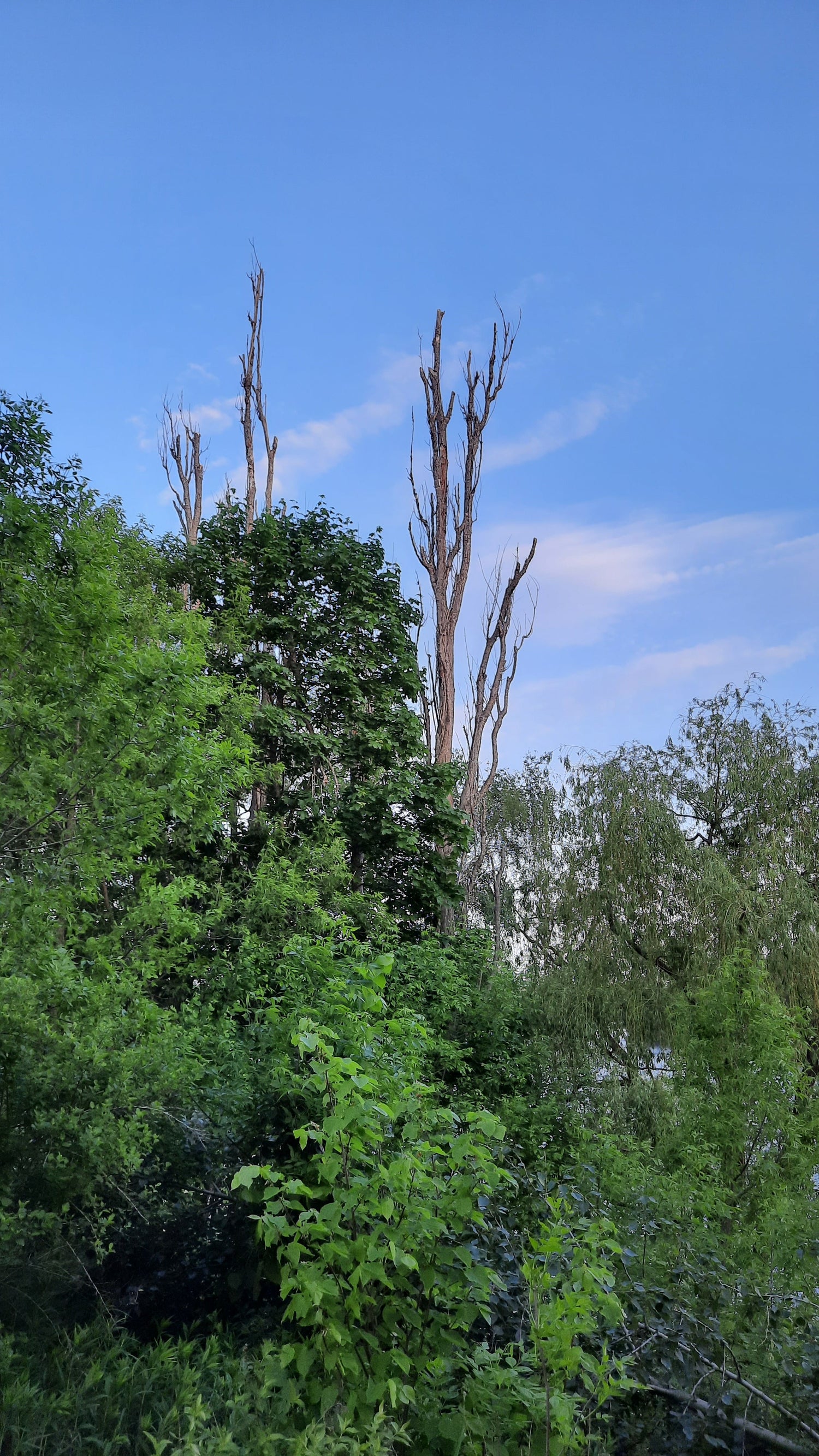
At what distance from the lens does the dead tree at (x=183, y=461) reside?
21328mm

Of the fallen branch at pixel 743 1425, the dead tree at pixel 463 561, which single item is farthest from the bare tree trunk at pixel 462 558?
the fallen branch at pixel 743 1425

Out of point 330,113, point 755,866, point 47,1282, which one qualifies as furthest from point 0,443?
point 755,866

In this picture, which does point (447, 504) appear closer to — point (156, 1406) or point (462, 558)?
point (462, 558)

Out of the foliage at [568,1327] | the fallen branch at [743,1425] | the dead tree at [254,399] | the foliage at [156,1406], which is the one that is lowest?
the fallen branch at [743,1425]

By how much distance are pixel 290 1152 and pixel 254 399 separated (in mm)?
18243

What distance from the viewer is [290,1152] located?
13.9ft

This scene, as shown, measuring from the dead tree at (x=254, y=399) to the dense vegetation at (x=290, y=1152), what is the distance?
7251mm

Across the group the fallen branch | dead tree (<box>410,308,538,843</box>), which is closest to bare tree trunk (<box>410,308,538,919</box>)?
dead tree (<box>410,308,538,843</box>)

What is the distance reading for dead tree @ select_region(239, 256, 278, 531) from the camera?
18.7m

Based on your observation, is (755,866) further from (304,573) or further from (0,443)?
(0,443)

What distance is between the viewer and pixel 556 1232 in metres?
2.92

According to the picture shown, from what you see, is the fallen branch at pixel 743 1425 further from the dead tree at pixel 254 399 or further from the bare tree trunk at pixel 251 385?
the bare tree trunk at pixel 251 385

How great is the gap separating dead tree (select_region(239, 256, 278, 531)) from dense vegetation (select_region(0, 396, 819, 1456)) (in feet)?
23.8

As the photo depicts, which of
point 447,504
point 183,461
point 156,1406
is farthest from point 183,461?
point 156,1406
